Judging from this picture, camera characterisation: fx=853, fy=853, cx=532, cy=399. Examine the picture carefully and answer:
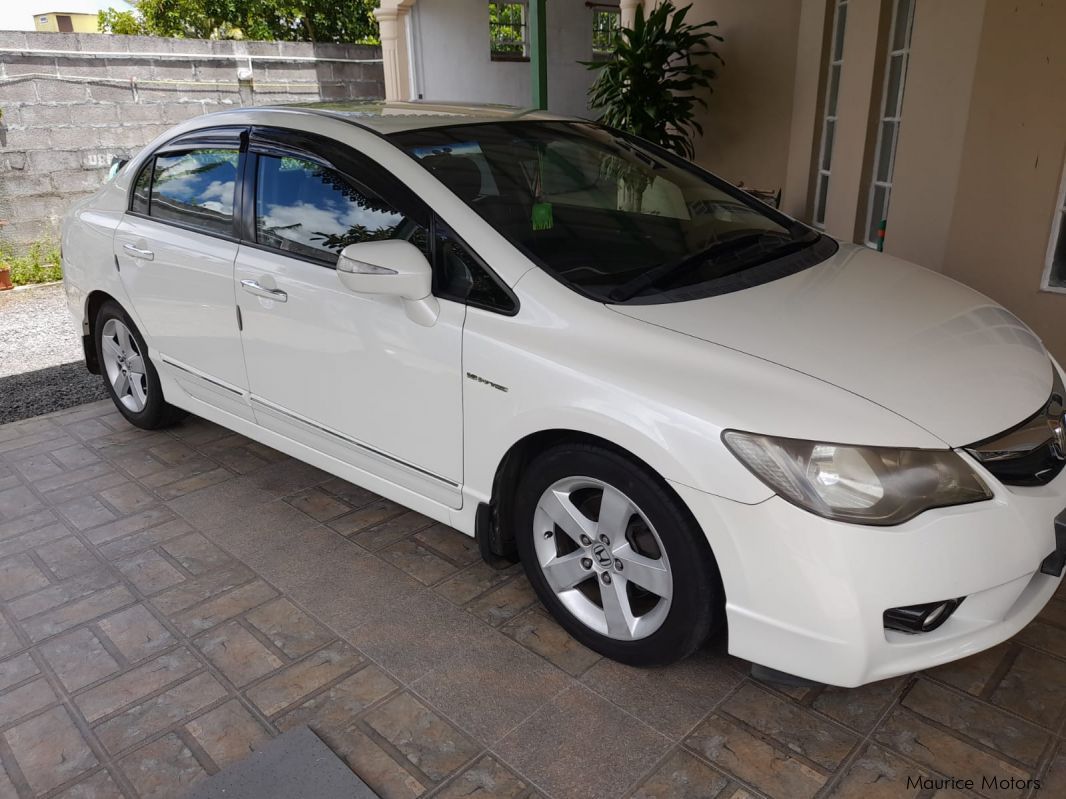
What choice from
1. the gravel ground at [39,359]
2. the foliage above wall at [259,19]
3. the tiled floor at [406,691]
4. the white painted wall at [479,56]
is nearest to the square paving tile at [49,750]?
the tiled floor at [406,691]

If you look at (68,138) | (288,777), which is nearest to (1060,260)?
(288,777)

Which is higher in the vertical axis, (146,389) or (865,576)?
(865,576)

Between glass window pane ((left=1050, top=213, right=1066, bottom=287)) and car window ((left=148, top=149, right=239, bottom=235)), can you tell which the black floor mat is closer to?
car window ((left=148, top=149, right=239, bottom=235))

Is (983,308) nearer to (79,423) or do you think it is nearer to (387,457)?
(387,457)

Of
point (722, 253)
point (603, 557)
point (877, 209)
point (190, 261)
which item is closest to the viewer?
point (603, 557)

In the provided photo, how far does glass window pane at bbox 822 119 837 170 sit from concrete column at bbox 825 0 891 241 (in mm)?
196

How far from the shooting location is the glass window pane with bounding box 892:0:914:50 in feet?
17.6

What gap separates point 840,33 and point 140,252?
489 cm

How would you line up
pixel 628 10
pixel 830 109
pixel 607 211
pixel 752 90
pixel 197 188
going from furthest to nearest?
pixel 628 10
pixel 752 90
pixel 830 109
pixel 197 188
pixel 607 211

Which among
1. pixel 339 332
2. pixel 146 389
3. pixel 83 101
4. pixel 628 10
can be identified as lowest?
pixel 146 389

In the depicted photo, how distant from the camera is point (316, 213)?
124 inches

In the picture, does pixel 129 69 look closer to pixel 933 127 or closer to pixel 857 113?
pixel 857 113

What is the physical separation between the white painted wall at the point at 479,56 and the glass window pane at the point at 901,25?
7.23m

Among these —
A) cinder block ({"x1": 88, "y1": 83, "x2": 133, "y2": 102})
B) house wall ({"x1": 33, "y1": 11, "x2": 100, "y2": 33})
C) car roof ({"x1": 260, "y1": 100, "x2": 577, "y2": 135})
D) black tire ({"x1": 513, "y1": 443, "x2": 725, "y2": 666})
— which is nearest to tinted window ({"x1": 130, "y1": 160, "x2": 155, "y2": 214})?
car roof ({"x1": 260, "y1": 100, "x2": 577, "y2": 135})
